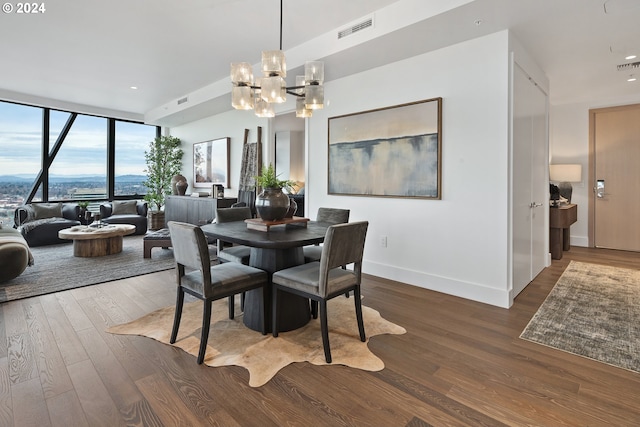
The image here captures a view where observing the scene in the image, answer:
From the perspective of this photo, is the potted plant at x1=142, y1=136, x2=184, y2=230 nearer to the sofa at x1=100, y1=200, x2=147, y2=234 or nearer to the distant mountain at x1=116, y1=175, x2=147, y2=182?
the distant mountain at x1=116, y1=175, x2=147, y2=182

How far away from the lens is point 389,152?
12.8ft

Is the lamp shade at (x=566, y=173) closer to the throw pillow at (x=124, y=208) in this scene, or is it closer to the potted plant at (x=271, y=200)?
the potted plant at (x=271, y=200)

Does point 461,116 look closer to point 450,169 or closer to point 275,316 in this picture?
point 450,169

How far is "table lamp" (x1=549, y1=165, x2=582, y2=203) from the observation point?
18.6 feet

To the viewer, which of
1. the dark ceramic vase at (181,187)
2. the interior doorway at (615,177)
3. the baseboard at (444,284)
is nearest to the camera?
the baseboard at (444,284)

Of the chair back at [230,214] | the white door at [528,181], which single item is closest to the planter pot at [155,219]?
the chair back at [230,214]

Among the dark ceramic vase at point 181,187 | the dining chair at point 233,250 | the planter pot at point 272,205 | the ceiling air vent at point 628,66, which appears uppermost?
the ceiling air vent at point 628,66

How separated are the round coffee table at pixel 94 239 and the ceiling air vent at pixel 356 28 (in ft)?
14.5

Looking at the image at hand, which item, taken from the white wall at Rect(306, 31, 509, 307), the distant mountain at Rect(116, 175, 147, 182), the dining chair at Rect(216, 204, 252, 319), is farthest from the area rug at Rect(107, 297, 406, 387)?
the distant mountain at Rect(116, 175, 147, 182)

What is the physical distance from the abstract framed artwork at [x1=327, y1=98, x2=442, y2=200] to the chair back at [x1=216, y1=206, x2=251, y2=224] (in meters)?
1.37

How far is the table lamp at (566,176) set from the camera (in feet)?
18.6

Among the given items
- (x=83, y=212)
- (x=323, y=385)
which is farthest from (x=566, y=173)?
(x=83, y=212)

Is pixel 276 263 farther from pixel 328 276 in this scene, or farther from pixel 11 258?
pixel 11 258

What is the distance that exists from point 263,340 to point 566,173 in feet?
19.6
